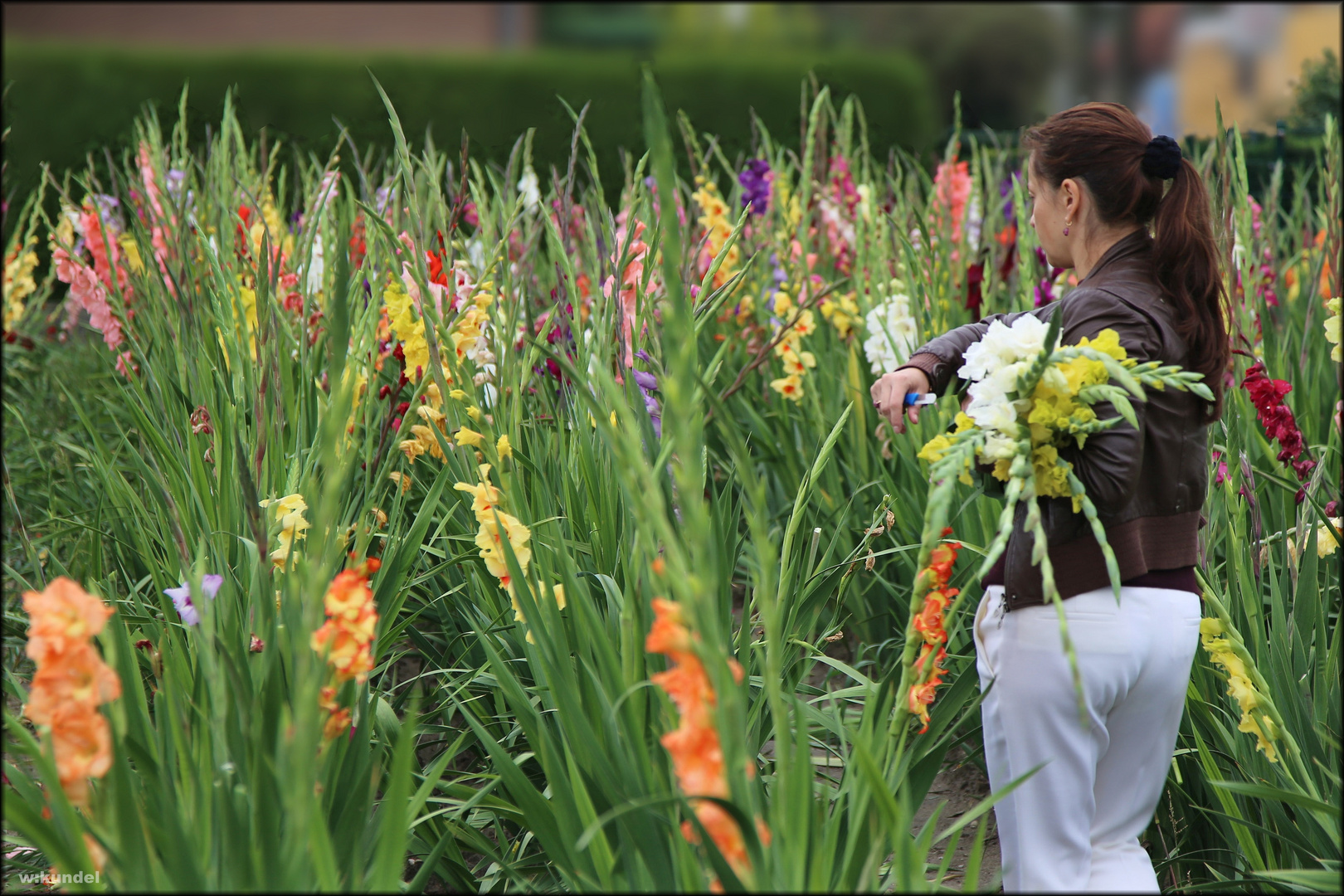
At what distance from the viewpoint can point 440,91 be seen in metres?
11.6

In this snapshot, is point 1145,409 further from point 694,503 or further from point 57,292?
point 57,292

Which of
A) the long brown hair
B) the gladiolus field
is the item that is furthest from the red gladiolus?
the long brown hair

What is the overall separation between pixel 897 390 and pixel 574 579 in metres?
0.55

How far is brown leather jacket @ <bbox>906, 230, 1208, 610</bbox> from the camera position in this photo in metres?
1.46

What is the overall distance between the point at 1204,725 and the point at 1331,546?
19.8 inches

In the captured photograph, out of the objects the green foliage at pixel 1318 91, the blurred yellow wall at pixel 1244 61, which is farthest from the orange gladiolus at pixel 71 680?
the blurred yellow wall at pixel 1244 61

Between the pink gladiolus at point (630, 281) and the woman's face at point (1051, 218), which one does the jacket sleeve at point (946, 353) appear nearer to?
the woman's face at point (1051, 218)

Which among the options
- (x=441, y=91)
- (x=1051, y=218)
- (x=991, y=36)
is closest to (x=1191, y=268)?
(x=1051, y=218)

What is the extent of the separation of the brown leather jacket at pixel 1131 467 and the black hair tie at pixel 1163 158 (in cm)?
9

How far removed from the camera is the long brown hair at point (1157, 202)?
5.08 feet

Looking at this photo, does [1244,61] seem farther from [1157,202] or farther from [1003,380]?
[1003,380]

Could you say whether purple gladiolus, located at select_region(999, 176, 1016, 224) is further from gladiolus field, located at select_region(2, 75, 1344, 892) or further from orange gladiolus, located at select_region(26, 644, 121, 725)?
orange gladiolus, located at select_region(26, 644, 121, 725)

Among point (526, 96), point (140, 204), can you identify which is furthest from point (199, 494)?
point (526, 96)

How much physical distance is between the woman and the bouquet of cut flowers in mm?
81
